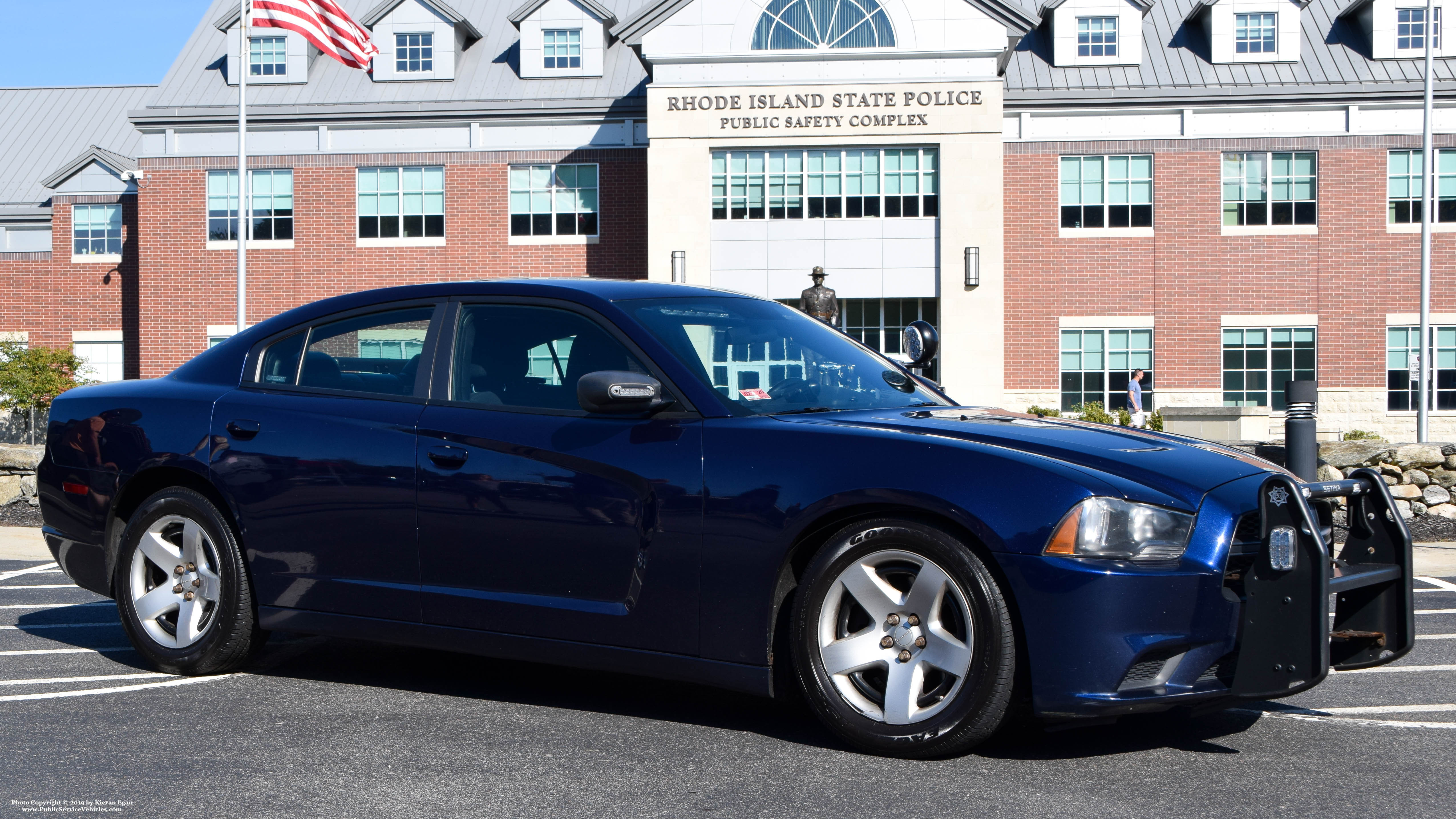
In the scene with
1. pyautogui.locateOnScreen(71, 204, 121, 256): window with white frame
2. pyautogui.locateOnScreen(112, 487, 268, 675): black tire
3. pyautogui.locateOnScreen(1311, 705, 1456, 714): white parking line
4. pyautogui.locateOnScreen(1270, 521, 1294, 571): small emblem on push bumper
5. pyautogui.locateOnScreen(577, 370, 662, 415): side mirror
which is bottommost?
pyautogui.locateOnScreen(1311, 705, 1456, 714): white parking line

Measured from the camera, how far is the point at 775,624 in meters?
4.08

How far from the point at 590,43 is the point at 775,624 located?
2774cm

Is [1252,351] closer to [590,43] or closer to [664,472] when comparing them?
[590,43]

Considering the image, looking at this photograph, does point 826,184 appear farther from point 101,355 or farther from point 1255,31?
point 101,355

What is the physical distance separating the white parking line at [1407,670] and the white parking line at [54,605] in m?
2.13

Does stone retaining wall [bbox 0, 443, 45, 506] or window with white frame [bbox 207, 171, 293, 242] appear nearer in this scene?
stone retaining wall [bbox 0, 443, 45, 506]

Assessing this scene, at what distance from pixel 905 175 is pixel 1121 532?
23.8 m

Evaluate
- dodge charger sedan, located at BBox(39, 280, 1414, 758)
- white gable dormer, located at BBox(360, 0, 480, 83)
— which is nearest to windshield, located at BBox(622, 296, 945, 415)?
dodge charger sedan, located at BBox(39, 280, 1414, 758)

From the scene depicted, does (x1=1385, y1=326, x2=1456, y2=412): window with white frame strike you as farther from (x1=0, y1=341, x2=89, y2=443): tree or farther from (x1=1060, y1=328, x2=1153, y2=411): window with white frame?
(x1=0, y1=341, x2=89, y2=443): tree

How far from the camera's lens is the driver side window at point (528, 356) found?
4559 mm

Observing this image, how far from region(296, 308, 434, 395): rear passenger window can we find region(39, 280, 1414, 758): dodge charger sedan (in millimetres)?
13

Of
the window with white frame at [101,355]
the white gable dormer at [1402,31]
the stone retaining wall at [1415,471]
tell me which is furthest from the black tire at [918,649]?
the window with white frame at [101,355]

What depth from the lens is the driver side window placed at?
4559mm

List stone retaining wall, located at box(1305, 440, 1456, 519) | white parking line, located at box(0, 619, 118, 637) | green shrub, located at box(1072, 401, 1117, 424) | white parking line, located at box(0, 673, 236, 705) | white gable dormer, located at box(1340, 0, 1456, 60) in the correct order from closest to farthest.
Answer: white parking line, located at box(0, 673, 236, 705) < white parking line, located at box(0, 619, 118, 637) < stone retaining wall, located at box(1305, 440, 1456, 519) < green shrub, located at box(1072, 401, 1117, 424) < white gable dormer, located at box(1340, 0, 1456, 60)
